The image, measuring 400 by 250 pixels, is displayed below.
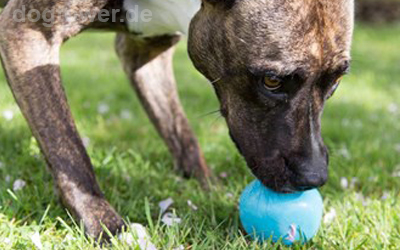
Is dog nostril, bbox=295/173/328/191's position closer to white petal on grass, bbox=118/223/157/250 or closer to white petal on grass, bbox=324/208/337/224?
white petal on grass, bbox=324/208/337/224

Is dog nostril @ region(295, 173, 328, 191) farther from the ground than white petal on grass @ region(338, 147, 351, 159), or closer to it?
farther from the ground

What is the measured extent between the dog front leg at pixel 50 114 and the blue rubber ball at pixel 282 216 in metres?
0.64

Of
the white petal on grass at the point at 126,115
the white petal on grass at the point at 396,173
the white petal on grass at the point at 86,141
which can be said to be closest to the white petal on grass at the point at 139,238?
the white petal on grass at the point at 86,141

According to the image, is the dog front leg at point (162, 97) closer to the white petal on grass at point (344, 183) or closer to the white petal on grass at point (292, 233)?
the white petal on grass at point (344, 183)

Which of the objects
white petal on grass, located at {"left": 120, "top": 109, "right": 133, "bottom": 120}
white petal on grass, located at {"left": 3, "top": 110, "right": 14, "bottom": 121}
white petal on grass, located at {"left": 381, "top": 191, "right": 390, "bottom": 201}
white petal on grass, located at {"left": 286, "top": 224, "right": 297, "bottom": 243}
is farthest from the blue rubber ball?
white petal on grass, located at {"left": 120, "top": 109, "right": 133, "bottom": 120}

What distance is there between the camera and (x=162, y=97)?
3.97 meters

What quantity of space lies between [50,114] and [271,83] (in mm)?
1064

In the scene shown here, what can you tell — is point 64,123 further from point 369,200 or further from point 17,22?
point 369,200

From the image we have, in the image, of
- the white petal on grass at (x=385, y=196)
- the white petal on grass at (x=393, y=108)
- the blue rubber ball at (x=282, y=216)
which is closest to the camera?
the blue rubber ball at (x=282, y=216)

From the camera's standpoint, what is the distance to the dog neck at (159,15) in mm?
3121

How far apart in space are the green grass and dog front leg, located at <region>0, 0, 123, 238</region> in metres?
0.14

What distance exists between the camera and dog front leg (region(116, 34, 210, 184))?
3.86 meters

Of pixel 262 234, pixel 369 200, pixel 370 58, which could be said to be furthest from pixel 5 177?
pixel 370 58

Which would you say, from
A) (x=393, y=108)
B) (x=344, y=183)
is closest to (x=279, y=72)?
(x=344, y=183)
